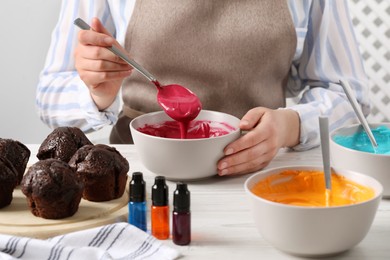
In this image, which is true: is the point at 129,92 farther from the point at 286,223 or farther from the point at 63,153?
the point at 286,223

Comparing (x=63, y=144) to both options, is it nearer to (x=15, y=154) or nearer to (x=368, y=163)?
(x=15, y=154)

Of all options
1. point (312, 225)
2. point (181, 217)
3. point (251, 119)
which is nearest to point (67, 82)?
point (251, 119)

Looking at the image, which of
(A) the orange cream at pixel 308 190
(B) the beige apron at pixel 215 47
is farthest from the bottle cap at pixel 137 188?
(B) the beige apron at pixel 215 47

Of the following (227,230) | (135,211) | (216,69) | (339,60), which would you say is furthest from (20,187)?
(339,60)

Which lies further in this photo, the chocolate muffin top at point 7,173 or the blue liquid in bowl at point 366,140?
the blue liquid in bowl at point 366,140

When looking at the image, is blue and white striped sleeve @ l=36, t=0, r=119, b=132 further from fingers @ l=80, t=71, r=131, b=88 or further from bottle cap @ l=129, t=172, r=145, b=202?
bottle cap @ l=129, t=172, r=145, b=202

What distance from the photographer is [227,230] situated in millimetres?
1086

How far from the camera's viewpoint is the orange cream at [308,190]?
1045mm

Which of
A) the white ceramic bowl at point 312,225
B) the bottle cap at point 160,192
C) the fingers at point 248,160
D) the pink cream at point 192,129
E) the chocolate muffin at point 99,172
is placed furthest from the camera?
the pink cream at point 192,129

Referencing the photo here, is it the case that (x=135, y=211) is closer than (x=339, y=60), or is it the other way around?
(x=135, y=211)

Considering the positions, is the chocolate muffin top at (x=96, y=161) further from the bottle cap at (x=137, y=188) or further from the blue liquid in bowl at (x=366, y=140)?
the blue liquid in bowl at (x=366, y=140)

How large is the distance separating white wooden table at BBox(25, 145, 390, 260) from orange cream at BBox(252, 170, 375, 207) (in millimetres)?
61

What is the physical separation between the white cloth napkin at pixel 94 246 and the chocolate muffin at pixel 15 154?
0.21m

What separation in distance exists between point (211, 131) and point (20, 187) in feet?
1.20
